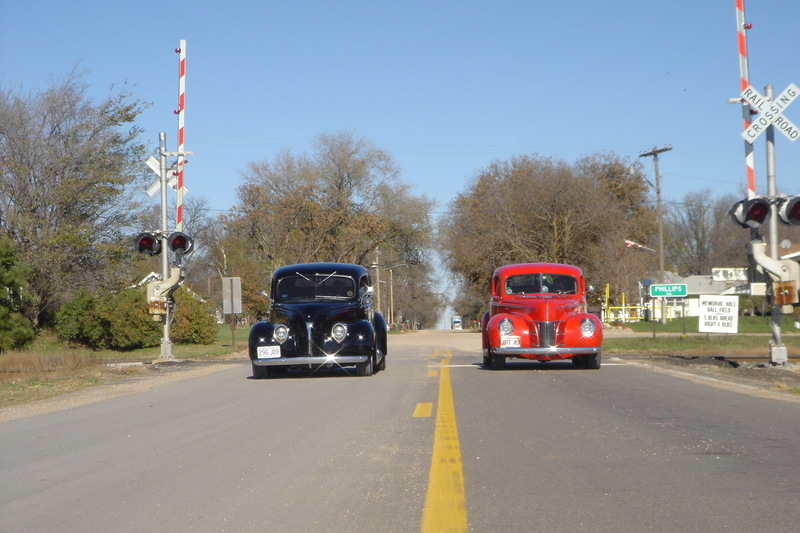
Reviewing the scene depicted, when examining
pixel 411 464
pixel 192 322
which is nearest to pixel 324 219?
pixel 192 322

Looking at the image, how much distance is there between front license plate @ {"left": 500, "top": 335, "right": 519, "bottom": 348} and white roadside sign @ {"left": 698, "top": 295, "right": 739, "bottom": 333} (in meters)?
9.39

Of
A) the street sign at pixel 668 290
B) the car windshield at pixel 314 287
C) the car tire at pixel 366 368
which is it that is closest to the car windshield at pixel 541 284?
the car windshield at pixel 314 287

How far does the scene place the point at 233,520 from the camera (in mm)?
4922

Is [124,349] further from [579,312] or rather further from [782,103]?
[782,103]

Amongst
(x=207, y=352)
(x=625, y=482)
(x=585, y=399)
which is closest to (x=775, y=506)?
(x=625, y=482)

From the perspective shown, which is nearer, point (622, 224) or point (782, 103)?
point (782, 103)

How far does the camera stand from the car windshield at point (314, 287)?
668 inches

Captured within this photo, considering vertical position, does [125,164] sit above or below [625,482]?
above

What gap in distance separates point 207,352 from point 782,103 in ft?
55.7

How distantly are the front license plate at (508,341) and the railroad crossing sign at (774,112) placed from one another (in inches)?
228

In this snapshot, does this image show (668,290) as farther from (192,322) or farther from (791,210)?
(192,322)

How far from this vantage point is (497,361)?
1680cm

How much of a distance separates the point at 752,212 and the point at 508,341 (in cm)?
495

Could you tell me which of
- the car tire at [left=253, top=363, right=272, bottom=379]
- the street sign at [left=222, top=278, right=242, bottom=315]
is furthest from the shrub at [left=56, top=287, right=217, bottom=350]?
the car tire at [left=253, top=363, right=272, bottom=379]
